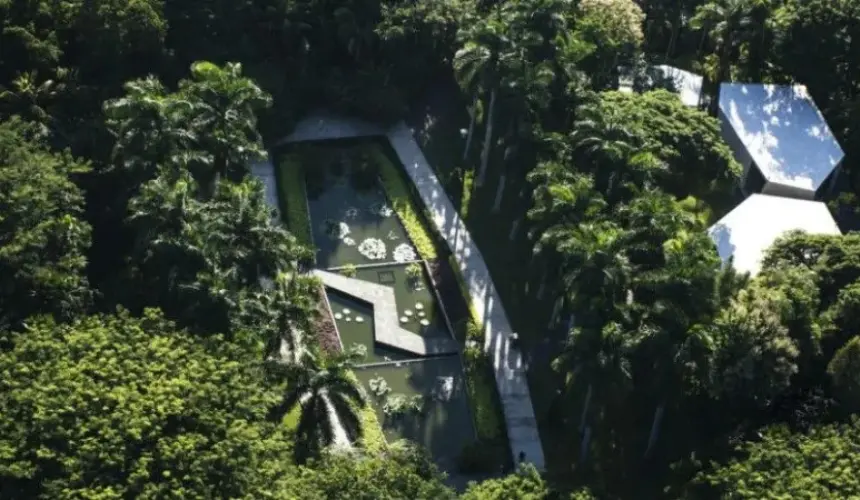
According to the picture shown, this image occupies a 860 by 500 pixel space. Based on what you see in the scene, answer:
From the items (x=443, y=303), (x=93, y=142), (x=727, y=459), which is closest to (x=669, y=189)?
(x=443, y=303)

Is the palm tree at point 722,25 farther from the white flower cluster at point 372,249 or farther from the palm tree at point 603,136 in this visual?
the white flower cluster at point 372,249

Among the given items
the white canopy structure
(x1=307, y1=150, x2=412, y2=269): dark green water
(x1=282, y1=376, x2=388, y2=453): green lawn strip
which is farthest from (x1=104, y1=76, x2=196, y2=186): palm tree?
the white canopy structure

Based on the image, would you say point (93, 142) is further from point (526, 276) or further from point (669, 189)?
point (669, 189)

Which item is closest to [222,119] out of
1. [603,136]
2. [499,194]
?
[499,194]

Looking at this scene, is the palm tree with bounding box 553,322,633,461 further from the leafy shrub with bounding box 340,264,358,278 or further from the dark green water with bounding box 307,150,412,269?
the dark green water with bounding box 307,150,412,269

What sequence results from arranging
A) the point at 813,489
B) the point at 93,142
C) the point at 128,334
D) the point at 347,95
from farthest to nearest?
the point at 347,95 < the point at 93,142 < the point at 128,334 < the point at 813,489

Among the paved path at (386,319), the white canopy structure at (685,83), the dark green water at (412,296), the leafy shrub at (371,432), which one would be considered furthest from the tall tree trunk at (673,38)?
the leafy shrub at (371,432)
